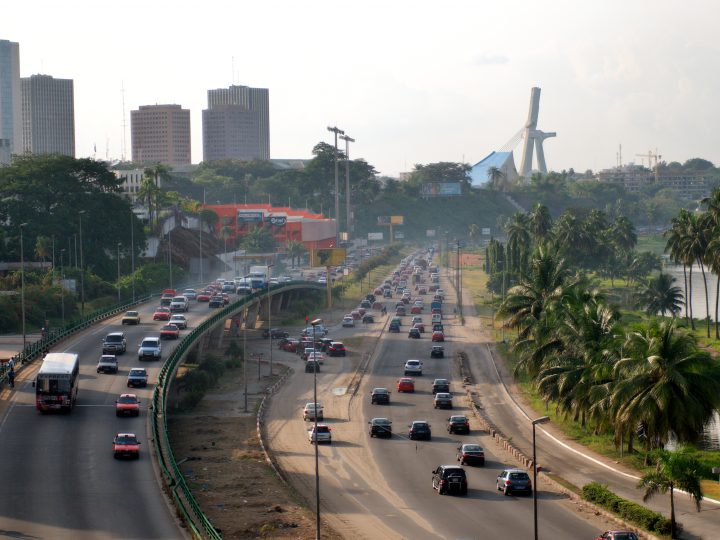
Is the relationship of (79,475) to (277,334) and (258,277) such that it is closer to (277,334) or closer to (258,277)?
(277,334)

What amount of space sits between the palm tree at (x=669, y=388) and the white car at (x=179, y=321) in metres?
51.9

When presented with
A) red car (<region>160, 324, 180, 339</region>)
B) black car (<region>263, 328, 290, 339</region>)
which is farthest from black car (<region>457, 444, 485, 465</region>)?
black car (<region>263, 328, 290, 339</region>)

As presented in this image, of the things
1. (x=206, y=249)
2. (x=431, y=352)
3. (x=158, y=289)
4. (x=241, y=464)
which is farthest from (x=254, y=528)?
(x=206, y=249)

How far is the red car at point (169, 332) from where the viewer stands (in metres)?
92.6

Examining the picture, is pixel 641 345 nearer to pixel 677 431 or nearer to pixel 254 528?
pixel 677 431

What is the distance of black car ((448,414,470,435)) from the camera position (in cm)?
7162

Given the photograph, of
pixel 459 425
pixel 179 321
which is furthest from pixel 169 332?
pixel 459 425

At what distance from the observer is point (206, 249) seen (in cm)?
18438

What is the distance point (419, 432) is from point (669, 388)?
64.7ft

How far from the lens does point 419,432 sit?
228ft

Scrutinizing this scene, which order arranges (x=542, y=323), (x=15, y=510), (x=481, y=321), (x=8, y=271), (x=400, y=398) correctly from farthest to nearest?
(x=481, y=321)
(x=8, y=271)
(x=400, y=398)
(x=542, y=323)
(x=15, y=510)

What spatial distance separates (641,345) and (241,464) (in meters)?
21.9

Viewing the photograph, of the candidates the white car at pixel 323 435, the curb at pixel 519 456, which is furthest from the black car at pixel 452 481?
the white car at pixel 323 435

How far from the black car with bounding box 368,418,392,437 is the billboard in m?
75.8
